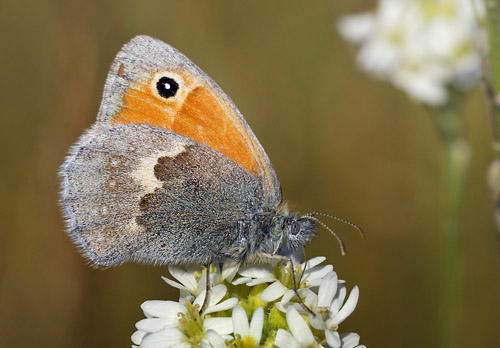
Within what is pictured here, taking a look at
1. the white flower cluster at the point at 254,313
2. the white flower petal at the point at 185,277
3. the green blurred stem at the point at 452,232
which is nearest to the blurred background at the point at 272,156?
the green blurred stem at the point at 452,232

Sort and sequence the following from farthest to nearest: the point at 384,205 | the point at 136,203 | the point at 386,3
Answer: the point at 384,205 < the point at 386,3 < the point at 136,203

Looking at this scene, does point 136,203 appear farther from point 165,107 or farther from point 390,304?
point 390,304

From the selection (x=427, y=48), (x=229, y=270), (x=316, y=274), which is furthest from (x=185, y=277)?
(x=427, y=48)

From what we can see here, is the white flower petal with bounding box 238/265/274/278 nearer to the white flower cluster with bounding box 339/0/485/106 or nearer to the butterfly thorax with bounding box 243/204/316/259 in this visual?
the butterfly thorax with bounding box 243/204/316/259

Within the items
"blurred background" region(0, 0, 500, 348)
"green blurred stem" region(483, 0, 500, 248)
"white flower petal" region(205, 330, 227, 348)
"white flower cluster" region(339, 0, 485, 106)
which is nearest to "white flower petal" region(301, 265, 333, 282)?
"white flower petal" region(205, 330, 227, 348)

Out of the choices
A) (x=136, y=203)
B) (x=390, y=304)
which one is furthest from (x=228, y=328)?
(x=390, y=304)
